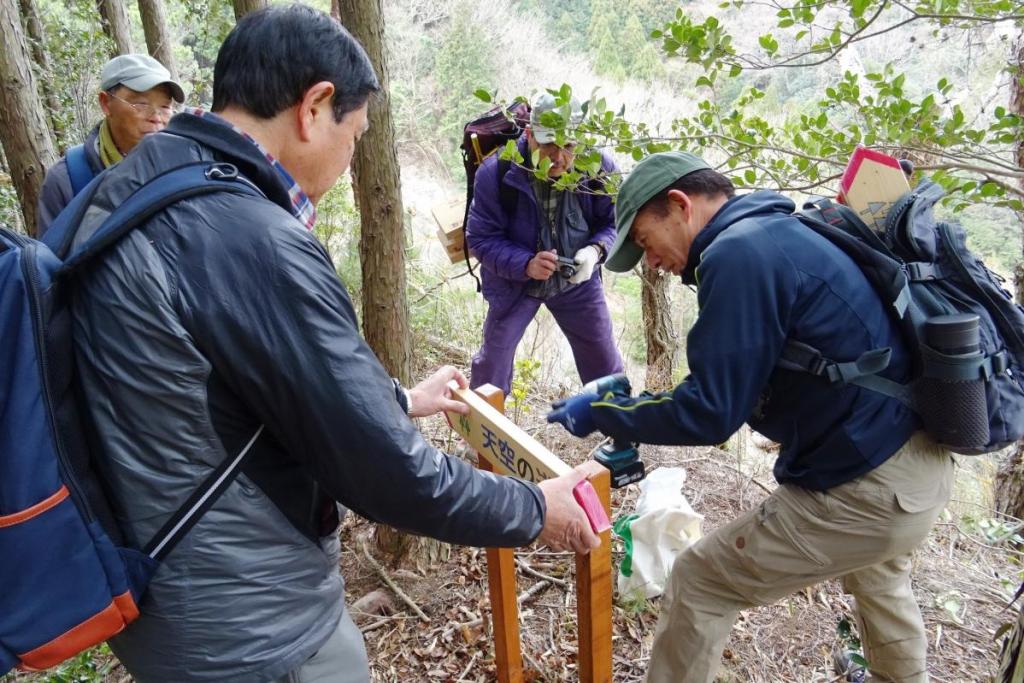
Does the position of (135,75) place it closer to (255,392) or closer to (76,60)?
(255,392)

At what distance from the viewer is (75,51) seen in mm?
7426

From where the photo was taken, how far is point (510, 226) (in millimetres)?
4043

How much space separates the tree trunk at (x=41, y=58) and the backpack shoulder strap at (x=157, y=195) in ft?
20.7

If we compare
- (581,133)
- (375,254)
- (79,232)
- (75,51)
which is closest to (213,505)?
(79,232)

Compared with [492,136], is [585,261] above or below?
below

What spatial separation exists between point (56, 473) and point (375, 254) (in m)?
2.01

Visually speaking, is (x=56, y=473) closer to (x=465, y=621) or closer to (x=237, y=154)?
(x=237, y=154)

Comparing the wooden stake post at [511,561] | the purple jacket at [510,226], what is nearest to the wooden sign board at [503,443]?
the wooden stake post at [511,561]

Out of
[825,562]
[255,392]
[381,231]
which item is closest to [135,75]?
[381,231]

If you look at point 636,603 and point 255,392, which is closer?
point 255,392

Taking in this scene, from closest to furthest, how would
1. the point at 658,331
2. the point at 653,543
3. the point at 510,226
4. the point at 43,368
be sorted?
the point at 43,368 → the point at 653,543 → the point at 510,226 → the point at 658,331

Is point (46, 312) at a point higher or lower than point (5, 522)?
higher

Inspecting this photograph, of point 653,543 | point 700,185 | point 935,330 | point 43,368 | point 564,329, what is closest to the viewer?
point 43,368

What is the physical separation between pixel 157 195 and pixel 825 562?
6.64 feet
